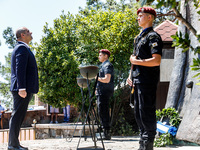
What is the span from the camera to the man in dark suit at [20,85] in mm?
4367

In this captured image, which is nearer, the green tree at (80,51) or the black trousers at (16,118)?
the black trousers at (16,118)

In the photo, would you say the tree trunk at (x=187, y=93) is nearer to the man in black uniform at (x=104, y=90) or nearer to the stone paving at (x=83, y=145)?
the stone paving at (x=83, y=145)

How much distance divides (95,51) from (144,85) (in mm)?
6538

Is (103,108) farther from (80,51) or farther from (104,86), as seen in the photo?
(80,51)

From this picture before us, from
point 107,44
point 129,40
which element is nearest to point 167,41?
point 129,40

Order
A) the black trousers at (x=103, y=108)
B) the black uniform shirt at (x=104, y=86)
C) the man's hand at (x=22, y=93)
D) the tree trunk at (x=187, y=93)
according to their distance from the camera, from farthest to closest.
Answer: the black trousers at (x=103, y=108) < the black uniform shirt at (x=104, y=86) < the tree trunk at (x=187, y=93) < the man's hand at (x=22, y=93)

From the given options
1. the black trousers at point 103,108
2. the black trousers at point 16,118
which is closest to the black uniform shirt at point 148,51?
the black trousers at point 16,118

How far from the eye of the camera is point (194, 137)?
15.9 ft

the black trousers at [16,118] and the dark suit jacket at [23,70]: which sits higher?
the dark suit jacket at [23,70]

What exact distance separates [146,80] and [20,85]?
190 cm

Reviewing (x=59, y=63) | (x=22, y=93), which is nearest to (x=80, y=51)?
(x=59, y=63)

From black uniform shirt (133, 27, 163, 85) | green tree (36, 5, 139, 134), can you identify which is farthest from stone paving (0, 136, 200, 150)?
green tree (36, 5, 139, 134)

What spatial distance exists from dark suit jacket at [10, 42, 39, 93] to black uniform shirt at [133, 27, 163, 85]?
5.69 feet

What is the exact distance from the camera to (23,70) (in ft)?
14.6
